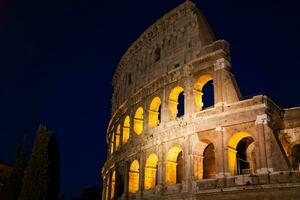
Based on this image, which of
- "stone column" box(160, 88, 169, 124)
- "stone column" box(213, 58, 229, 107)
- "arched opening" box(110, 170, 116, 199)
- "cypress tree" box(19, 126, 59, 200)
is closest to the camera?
"cypress tree" box(19, 126, 59, 200)

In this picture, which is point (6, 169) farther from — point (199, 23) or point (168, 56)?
point (199, 23)

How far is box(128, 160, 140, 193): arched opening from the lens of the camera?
2217 cm

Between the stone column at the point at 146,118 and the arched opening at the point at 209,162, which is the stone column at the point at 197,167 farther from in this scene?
the stone column at the point at 146,118

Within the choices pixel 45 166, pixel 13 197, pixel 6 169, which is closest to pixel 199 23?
pixel 45 166

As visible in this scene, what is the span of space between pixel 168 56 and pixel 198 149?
6.45 meters

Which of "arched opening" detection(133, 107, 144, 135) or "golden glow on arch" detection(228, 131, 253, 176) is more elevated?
"arched opening" detection(133, 107, 144, 135)

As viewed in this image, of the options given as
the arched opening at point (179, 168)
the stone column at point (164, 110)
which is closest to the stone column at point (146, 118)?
the stone column at point (164, 110)

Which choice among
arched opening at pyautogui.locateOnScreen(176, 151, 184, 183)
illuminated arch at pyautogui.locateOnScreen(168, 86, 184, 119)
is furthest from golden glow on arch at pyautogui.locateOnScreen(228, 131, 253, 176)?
illuminated arch at pyautogui.locateOnScreen(168, 86, 184, 119)

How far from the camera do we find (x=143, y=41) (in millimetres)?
25031

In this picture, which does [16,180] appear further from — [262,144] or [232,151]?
[262,144]

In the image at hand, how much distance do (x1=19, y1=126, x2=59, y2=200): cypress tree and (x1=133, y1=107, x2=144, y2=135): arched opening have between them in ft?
23.7

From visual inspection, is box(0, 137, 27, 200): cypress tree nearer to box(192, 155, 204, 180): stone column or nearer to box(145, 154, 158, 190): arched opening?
box(145, 154, 158, 190): arched opening

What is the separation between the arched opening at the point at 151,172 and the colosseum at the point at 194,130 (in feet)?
0.19

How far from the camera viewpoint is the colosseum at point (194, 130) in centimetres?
1574
